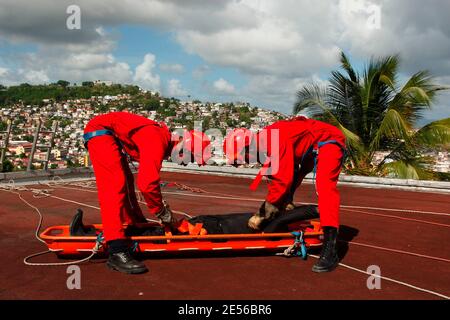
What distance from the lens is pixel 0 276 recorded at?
176 inches

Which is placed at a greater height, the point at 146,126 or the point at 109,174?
the point at 146,126

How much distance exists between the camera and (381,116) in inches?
565

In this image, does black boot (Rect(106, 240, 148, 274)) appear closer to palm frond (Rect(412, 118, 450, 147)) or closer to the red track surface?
the red track surface

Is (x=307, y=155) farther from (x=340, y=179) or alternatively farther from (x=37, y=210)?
(x=340, y=179)

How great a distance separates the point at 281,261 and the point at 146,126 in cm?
216

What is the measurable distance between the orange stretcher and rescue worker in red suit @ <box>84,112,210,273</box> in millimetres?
221

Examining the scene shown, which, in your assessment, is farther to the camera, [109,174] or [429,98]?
[429,98]

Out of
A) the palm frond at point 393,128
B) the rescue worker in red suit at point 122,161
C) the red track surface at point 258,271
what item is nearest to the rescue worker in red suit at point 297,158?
the red track surface at point 258,271

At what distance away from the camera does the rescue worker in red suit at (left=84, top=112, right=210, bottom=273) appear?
4562 millimetres

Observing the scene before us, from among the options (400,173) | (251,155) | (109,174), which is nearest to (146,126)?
(109,174)

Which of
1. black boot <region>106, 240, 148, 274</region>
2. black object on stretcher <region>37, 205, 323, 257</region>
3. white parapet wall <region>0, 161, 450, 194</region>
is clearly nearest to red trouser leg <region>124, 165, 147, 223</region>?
black object on stretcher <region>37, 205, 323, 257</region>

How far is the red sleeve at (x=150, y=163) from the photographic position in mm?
4480

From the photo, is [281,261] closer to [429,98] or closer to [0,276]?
[0,276]
